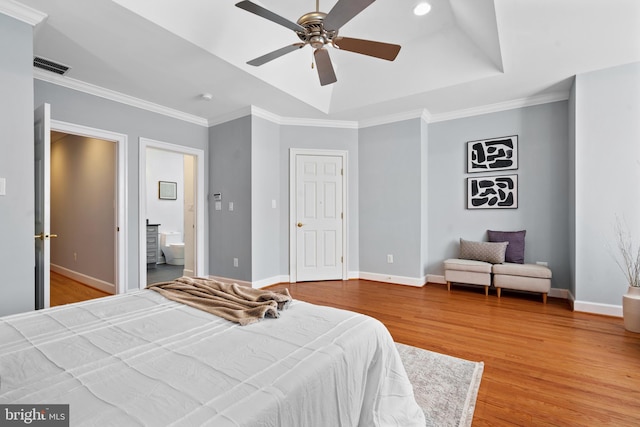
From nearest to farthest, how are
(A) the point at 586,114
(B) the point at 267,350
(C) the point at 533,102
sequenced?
(B) the point at 267,350
(A) the point at 586,114
(C) the point at 533,102

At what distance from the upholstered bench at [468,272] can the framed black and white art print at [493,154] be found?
137cm

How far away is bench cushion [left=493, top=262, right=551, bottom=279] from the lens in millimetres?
3615

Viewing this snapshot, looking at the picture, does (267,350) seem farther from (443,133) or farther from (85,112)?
(443,133)

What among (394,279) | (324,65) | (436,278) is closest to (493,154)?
(436,278)

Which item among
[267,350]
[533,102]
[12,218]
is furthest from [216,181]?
[533,102]

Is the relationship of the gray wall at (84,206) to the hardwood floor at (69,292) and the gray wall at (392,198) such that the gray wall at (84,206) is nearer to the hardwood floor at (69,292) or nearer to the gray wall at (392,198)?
the hardwood floor at (69,292)

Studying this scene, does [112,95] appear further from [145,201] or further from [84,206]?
[84,206]

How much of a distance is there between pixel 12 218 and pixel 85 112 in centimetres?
182

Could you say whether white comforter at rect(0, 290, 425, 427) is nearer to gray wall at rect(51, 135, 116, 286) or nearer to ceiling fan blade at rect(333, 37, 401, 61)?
ceiling fan blade at rect(333, 37, 401, 61)

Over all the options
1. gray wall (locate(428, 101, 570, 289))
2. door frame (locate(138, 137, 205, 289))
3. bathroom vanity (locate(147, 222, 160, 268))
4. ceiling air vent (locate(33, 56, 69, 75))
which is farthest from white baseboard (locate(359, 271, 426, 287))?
ceiling air vent (locate(33, 56, 69, 75))

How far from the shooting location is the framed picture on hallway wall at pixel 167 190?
7.00m

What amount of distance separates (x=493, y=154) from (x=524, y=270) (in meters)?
1.64

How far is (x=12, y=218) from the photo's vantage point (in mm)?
2264

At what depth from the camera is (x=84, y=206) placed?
187 inches
